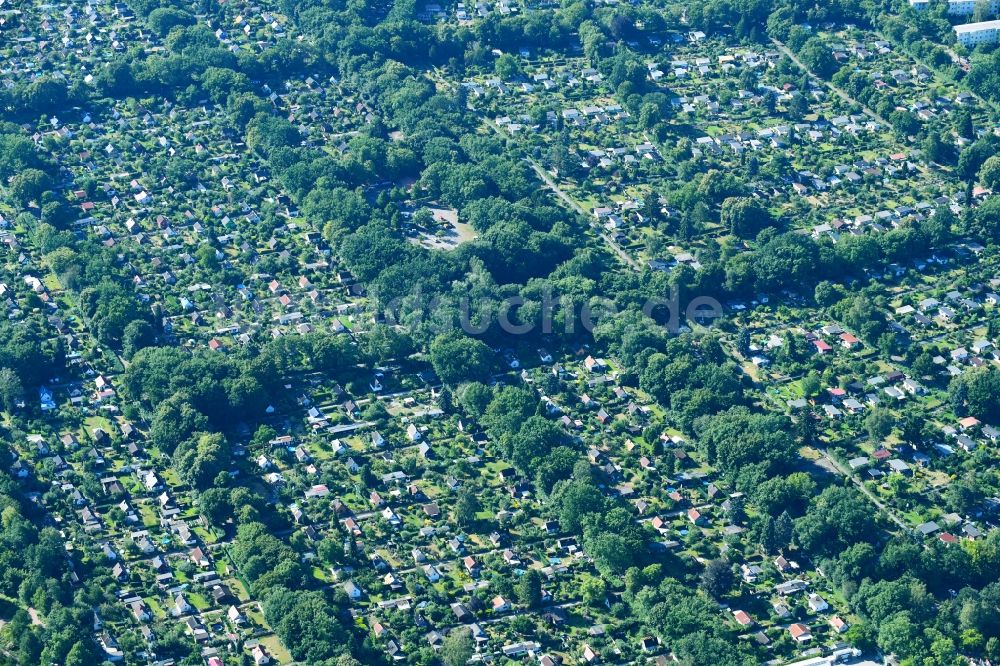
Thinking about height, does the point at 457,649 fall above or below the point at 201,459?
below

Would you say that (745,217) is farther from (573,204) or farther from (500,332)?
(500,332)

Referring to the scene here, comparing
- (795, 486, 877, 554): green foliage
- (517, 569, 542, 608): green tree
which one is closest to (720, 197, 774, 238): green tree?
(795, 486, 877, 554): green foliage

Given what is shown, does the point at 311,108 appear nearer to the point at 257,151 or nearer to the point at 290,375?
the point at 257,151

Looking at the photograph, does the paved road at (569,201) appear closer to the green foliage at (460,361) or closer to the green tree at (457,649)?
the green foliage at (460,361)

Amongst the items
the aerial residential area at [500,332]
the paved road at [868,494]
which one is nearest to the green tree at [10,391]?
the aerial residential area at [500,332]

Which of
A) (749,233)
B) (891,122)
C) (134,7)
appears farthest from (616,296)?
(134,7)

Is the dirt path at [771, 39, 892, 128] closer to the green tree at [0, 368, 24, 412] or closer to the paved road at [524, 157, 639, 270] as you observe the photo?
the paved road at [524, 157, 639, 270]

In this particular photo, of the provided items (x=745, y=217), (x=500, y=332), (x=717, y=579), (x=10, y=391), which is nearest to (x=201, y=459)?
(x=10, y=391)

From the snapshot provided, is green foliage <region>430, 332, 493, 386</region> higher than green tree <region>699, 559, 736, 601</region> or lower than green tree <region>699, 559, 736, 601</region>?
higher
